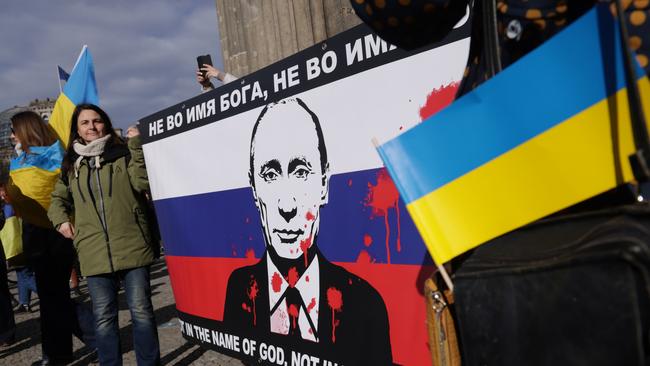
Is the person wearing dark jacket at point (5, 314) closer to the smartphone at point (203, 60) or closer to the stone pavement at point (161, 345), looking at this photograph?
the stone pavement at point (161, 345)

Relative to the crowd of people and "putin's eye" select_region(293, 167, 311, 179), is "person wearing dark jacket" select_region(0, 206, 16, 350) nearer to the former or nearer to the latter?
the crowd of people

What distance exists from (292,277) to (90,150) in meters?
1.58

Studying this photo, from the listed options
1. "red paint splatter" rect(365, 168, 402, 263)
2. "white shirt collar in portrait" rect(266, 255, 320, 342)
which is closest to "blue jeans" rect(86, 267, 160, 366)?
"white shirt collar in portrait" rect(266, 255, 320, 342)

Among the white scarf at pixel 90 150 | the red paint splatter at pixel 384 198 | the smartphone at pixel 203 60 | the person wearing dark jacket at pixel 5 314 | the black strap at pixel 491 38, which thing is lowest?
the person wearing dark jacket at pixel 5 314

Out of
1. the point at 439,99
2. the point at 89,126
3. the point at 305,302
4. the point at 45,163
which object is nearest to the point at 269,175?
the point at 305,302

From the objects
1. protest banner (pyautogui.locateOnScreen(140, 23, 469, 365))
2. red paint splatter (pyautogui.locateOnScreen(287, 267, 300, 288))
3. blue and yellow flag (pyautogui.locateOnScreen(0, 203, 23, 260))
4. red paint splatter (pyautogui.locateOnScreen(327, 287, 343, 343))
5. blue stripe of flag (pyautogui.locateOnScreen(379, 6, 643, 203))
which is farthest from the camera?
blue and yellow flag (pyautogui.locateOnScreen(0, 203, 23, 260))

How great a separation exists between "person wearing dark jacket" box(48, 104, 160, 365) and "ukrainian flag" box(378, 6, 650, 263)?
242 centimetres

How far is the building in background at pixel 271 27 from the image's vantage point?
9.45 ft

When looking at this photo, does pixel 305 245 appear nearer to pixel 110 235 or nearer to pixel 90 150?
pixel 110 235

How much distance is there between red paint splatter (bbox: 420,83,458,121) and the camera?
1789mm

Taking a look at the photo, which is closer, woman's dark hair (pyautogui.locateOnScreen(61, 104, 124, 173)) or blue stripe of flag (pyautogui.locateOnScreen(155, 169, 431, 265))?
blue stripe of flag (pyautogui.locateOnScreen(155, 169, 431, 265))

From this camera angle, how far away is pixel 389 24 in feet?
3.61

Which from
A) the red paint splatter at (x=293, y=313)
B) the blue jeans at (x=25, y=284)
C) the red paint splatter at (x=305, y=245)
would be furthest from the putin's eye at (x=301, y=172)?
the blue jeans at (x=25, y=284)

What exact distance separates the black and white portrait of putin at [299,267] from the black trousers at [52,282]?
A: 6.25 ft
